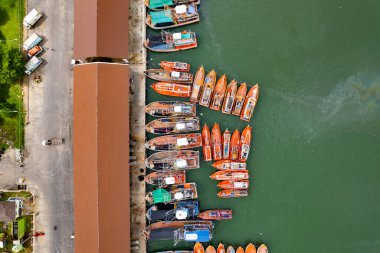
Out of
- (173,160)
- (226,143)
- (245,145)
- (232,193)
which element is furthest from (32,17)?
(232,193)

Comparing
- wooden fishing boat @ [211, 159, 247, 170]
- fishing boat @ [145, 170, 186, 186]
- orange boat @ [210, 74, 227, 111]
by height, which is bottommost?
fishing boat @ [145, 170, 186, 186]

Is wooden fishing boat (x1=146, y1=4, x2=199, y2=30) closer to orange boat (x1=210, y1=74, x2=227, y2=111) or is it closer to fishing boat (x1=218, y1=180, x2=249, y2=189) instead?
orange boat (x1=210, y1=74, x2=227, y2=111)

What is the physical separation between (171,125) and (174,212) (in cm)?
641

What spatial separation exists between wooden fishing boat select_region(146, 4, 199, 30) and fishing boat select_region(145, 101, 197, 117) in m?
5.82

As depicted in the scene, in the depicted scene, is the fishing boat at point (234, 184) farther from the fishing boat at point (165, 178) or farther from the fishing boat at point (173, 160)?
the fishing boat at point (165, 178)

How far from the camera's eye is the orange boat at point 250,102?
30.4 metres

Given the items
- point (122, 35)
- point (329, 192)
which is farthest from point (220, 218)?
point (122, 35)

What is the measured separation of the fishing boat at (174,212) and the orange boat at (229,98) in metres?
7.36

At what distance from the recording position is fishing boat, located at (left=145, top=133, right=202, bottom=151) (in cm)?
3003

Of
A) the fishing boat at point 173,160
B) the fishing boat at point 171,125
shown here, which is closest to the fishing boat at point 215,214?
the fishing boat at point 173,160

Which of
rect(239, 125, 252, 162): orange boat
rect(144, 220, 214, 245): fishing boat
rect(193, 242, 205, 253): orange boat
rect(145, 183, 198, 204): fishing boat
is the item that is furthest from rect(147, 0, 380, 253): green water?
rect(193, 242, 205, 253): orange boat

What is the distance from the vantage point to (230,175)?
1184 inches

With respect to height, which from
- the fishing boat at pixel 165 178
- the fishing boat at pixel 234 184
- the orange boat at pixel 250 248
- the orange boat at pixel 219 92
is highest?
the orange boat at pixel 219 92

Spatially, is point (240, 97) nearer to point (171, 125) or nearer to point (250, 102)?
point (250, 102)
